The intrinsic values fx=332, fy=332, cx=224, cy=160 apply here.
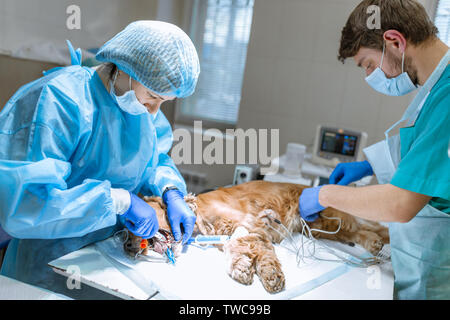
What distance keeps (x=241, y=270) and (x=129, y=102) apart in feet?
2.38

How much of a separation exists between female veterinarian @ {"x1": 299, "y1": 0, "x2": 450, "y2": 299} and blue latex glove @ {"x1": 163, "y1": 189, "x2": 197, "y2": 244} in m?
0.59

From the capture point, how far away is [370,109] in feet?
10.0

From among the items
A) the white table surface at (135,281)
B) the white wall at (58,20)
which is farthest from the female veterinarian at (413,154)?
the white wall at (58,20)

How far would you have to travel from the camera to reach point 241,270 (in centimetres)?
114

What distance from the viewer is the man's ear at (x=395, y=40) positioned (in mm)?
1118

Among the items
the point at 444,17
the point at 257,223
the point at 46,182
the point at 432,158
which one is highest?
the point at 444,17

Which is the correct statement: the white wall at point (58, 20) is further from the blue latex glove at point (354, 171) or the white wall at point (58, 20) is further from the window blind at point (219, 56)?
the blue latex glove at point (354, 171)

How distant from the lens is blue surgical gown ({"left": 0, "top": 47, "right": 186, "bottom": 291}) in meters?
0.99

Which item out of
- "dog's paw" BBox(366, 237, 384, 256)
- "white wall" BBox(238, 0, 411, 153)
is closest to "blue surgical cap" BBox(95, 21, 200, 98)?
"dog's paw" BBox(366, 237, 384, 256)

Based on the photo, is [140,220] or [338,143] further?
[338,143]

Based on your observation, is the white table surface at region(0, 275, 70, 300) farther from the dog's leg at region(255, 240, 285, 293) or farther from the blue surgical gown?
the dog's leg at region(255, 240, 285, 293)

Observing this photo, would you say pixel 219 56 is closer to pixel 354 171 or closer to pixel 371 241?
pixel 354 171
